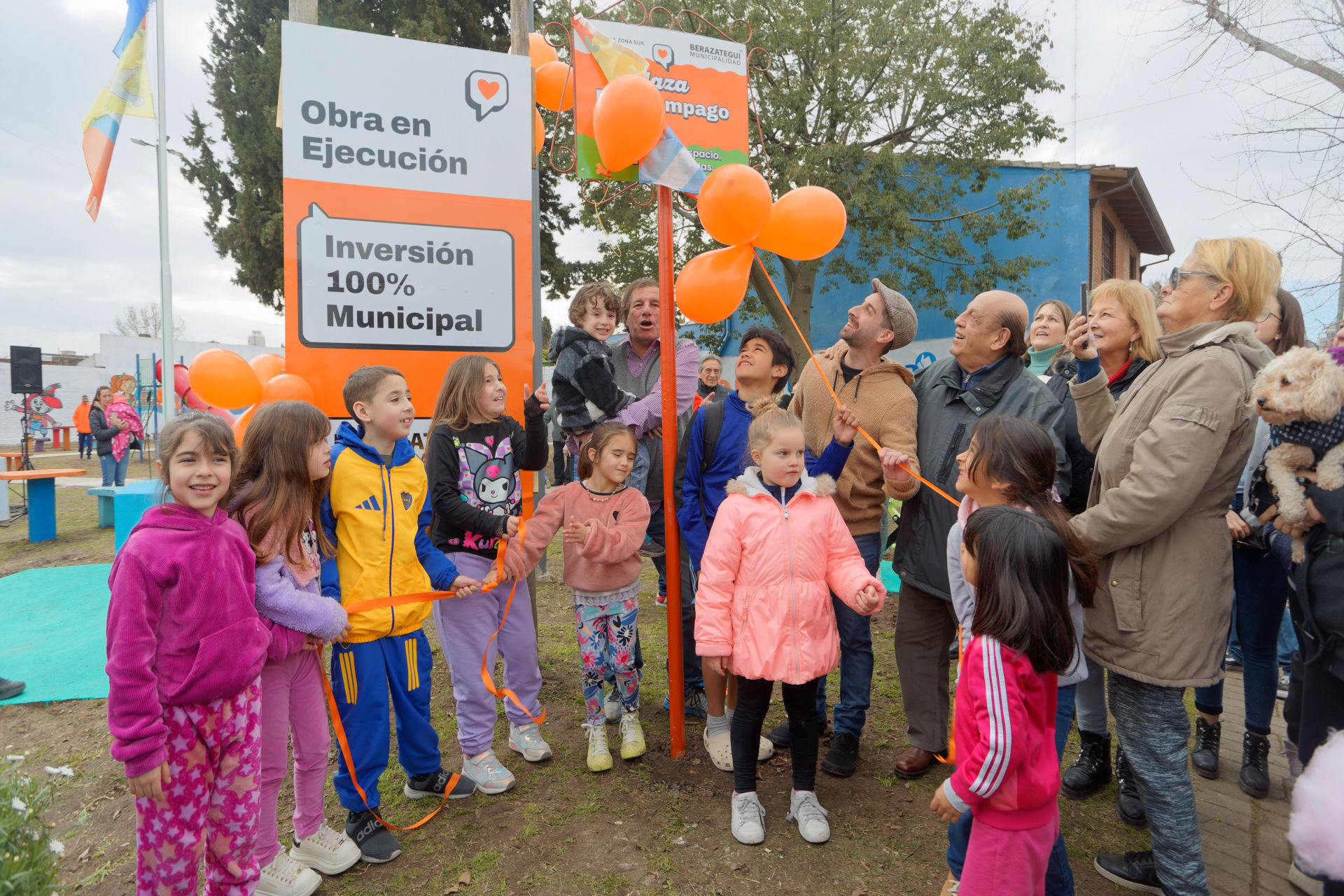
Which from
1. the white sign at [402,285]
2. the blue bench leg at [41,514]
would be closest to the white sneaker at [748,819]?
the white sign at [402,285]

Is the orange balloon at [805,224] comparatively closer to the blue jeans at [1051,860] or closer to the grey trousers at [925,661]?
the grey trousers at [925,661]

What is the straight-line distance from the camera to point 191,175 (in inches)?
590

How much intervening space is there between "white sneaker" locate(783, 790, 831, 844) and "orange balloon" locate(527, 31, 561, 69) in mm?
4547

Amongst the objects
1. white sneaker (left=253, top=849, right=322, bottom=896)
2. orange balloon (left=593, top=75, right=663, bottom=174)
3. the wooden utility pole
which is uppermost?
the wooden utility pole

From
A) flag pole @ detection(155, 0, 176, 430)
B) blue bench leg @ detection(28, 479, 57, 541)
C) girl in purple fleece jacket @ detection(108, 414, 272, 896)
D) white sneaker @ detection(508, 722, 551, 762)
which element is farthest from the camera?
blue bench leg @ detection(28, 479, 57, 541)

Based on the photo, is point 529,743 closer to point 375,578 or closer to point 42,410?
point 375,578

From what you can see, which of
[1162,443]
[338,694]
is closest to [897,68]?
[1162,443]

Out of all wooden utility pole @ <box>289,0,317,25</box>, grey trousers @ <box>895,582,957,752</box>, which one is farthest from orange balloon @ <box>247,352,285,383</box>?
grey trousers @ <box>895,582,957,752</box>

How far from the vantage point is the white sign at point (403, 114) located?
11.0 feet

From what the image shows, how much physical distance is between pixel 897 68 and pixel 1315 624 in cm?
1482

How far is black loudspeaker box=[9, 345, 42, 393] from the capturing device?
15.2 metres

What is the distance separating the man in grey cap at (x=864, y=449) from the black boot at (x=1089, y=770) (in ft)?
3.06

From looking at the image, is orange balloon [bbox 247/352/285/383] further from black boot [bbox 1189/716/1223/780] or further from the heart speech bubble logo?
black boot [bbox 1189/716/1223/780]

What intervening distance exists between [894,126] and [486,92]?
13450 mm
